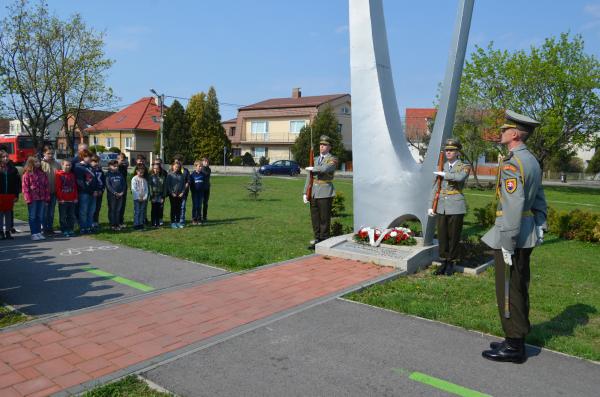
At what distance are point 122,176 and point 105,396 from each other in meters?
8.71

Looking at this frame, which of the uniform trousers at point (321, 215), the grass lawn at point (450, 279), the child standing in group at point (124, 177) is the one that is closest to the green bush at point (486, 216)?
the grass lawn at point (450, 279)

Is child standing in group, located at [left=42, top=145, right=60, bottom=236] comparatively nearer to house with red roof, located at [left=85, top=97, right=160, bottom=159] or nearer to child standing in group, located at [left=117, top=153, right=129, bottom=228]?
child standing in group, located at [left=117, top=153, right=129, bottom=228]

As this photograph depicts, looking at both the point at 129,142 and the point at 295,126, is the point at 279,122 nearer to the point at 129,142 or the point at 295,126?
the point at 295,126

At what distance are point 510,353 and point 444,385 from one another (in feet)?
2.73

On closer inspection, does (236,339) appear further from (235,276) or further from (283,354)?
(235,276)

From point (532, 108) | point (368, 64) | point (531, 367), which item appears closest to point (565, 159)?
point (532, 108)

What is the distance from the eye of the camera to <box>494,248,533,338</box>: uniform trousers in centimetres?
430

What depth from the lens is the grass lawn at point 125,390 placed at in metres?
3.54

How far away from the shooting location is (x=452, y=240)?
7.45 metres

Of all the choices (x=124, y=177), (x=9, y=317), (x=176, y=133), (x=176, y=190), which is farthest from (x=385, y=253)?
(x=176, y=133)

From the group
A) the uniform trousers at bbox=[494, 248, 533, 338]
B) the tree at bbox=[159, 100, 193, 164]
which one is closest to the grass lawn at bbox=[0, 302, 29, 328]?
the uniform trousers at bbox=[494, 248, 533, 338]

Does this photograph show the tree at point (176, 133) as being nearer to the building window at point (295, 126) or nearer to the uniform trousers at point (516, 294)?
the building window at point (295, 126)

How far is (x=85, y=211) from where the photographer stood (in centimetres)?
1069

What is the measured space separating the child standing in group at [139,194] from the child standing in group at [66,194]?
128cm
